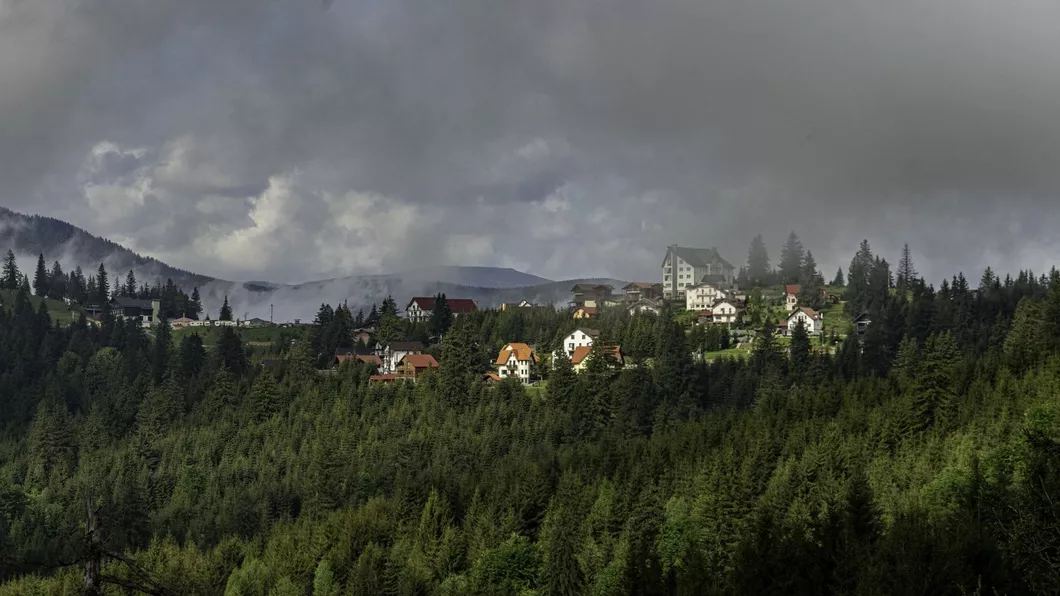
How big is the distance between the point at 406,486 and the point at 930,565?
6465cm

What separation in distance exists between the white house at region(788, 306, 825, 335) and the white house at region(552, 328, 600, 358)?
115 feet

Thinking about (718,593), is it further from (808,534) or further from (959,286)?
(959,286)

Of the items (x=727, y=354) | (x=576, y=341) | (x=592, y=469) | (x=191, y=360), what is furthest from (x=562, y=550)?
(x=191, y=360)

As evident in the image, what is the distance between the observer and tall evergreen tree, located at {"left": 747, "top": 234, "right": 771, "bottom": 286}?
19612cm

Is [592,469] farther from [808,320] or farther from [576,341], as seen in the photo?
[808,320]

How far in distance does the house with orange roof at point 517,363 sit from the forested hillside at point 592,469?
487 cm

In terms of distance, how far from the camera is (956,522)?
51.1 metres

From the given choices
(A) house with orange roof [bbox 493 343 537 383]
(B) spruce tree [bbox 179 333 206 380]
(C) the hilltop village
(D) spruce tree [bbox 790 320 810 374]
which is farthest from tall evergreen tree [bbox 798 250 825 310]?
(B) spruce tree [bbox 179 333 206 380]

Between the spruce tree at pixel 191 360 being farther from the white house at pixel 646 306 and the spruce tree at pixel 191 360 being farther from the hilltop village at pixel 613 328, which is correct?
the white house at pixel 646 306

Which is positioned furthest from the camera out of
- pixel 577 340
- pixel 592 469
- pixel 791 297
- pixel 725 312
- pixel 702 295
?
pixel 702 295

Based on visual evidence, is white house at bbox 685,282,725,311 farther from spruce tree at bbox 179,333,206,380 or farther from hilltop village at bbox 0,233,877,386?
spruce tree at bbox 179,333,206,380

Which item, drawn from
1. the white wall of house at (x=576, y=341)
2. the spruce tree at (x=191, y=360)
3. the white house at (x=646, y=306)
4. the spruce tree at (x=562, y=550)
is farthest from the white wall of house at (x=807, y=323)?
the spruce tree at (x=191, y=360)

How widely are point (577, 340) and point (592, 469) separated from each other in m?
62.7

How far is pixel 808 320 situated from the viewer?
161125 mm
